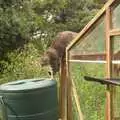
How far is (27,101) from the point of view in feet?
18.8

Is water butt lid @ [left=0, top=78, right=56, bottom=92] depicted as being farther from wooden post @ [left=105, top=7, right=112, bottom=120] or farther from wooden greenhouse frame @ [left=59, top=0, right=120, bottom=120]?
wooden post @ [left=105, top=7, right=112, bottom=120]

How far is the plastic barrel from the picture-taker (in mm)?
5730

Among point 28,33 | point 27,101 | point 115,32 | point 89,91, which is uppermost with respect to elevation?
point 28,33

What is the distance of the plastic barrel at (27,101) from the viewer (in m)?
5.73

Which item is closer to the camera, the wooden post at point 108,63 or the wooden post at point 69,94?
the wooden post at point 108,63

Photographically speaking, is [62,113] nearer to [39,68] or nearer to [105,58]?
[105,58]

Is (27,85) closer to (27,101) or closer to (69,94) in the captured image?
(27,101)

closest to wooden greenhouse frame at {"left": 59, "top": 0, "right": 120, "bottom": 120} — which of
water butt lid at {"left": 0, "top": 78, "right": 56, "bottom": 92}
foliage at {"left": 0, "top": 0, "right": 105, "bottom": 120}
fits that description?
foliage at {"left": 0, "top": 0, "right": 105, "bottom": 120}

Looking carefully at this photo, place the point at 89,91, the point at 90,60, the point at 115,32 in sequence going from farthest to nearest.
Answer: the point at 89,91
the point at 90,60
the point at 115,32

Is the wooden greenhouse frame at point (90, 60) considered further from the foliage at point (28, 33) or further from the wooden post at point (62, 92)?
the foliage at point (28, 33)

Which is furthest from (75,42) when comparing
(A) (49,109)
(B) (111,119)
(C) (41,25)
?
(C) (41,25)

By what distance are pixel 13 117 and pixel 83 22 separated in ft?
35.8

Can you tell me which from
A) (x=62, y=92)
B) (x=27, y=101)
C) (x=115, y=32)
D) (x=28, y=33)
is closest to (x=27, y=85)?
(x=27, y=101)

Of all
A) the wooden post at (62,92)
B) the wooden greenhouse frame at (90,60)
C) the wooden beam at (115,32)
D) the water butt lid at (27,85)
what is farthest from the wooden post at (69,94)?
the wooden beam at (115,32)
